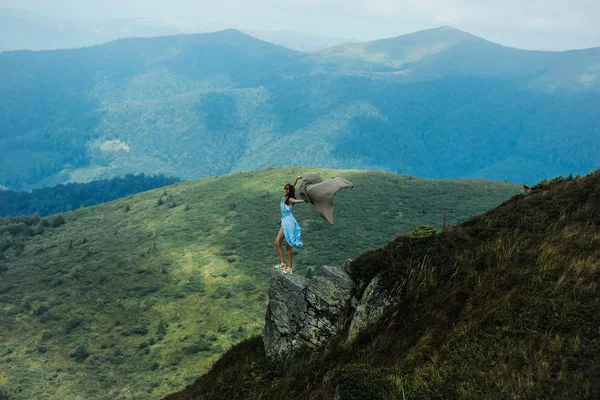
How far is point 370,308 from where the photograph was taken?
11.6 metres

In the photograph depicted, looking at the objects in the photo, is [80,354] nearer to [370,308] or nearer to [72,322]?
[72,322]

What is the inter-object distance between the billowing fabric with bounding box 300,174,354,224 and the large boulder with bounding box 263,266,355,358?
1746mm

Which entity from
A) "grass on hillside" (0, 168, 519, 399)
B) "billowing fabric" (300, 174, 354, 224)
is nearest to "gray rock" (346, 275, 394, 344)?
"billowing fabric" (300, 174, 354, 224)

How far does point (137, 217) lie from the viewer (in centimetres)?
10238

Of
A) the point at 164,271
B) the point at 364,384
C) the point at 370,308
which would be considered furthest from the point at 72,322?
the point at 364,384

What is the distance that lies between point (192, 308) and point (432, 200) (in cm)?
5484

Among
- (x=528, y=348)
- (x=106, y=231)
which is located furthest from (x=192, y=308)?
(x=528, y=348)

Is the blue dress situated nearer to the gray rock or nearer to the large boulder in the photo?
the large boulder

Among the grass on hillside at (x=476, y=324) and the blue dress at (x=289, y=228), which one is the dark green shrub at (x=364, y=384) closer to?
the grass on hillside at (x=476, y=324)

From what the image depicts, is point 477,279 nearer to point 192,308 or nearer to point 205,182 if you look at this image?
point 192,308

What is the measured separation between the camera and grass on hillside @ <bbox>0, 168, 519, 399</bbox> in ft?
167

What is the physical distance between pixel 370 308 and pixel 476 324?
275 cm

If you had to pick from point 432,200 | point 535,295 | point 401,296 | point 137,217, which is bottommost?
point 137,217

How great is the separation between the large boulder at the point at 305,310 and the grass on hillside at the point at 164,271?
36.8 m
